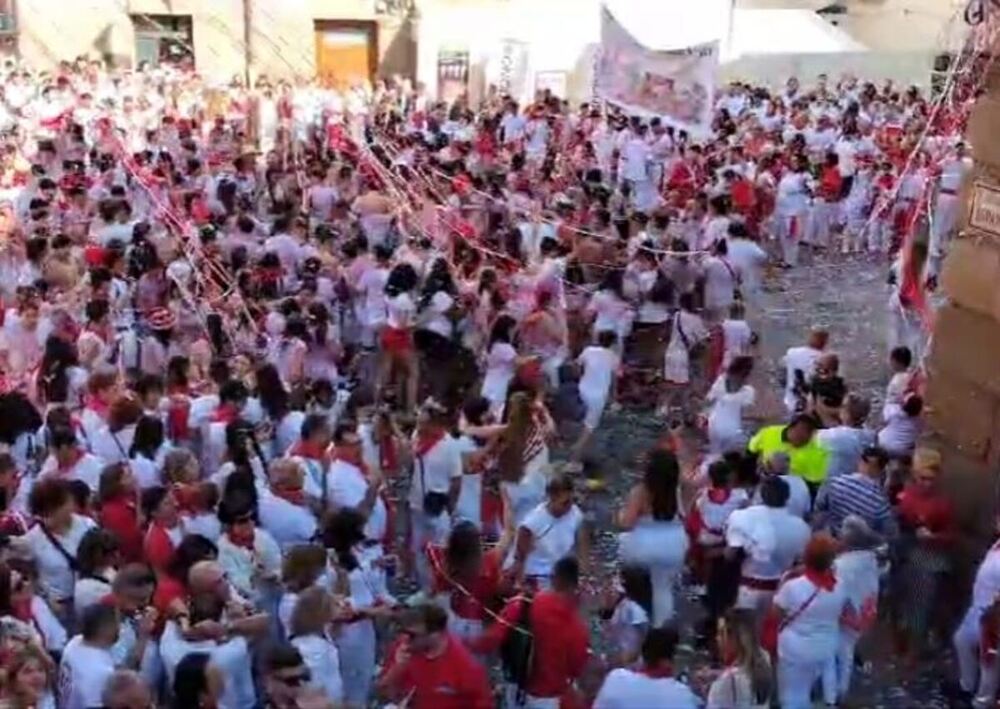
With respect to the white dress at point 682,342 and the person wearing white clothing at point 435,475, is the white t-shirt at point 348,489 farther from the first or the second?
the white dress at point 682,342

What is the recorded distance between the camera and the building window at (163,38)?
102ft

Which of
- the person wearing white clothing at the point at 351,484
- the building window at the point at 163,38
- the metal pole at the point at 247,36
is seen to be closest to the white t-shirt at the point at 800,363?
the person wearing white clothing at the point at 351,484

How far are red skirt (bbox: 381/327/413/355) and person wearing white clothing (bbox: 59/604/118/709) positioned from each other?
6.22 metres

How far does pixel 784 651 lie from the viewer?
7551mm

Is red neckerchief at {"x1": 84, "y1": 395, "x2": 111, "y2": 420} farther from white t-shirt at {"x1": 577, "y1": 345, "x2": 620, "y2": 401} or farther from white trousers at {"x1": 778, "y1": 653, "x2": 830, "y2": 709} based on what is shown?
white trousers at {"x1": 778, "y1": 653, "x2": 830, "y2": 709}

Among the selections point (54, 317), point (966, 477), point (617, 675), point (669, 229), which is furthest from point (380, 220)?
point (617, 675)

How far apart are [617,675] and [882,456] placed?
9.91ft

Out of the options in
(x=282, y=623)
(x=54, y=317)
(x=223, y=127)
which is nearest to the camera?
(x=282, y=623)

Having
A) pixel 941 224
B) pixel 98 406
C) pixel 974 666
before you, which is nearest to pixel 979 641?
pixel 974 666

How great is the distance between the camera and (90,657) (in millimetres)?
6125

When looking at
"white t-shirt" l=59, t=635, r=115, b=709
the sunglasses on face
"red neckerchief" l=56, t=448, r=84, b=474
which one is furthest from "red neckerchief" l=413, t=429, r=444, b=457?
the sunglasses on face

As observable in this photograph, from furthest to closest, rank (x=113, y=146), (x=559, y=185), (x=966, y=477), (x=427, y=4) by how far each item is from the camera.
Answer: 1. (x=427, y=4)
2. (x=113, y=146)
3. (x=559, y=185)
4. (x=966, y=477)

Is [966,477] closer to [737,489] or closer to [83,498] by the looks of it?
[737,489]

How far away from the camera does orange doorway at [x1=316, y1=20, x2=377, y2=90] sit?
1246 inches
